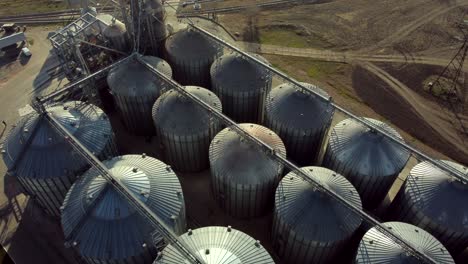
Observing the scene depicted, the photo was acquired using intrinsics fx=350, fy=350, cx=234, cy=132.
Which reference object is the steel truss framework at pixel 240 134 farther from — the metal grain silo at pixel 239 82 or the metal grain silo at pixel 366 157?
the metal grain silo at pixel 239 82

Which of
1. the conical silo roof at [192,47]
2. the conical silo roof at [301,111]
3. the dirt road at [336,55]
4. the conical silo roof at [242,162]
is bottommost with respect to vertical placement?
the dirt road at [336,55]

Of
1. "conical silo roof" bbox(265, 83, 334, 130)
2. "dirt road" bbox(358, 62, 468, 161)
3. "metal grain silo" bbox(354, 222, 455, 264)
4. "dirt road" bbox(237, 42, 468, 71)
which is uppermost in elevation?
"conical silo roof" bbox(265, 83, 334, 130)

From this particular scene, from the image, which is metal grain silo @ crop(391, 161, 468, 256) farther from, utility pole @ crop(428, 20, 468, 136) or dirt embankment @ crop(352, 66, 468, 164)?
utility pole @ crop(428, 20, 468, 136)

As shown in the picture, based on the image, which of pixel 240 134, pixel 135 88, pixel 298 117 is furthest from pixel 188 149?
pixel 298 117

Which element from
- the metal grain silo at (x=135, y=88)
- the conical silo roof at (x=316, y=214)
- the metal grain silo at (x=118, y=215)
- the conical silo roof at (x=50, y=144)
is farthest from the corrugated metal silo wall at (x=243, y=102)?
the metal grain silo at (x=118, y=215)

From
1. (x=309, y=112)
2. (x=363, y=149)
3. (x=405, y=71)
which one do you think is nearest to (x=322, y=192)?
(x=363, y=149)

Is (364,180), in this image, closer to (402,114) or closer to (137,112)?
(402,114)

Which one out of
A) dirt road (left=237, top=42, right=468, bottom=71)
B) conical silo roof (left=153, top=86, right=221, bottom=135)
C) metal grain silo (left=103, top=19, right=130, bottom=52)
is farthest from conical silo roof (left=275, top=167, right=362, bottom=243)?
dirt road (left=237, top=42, right=468, bottom=71)
